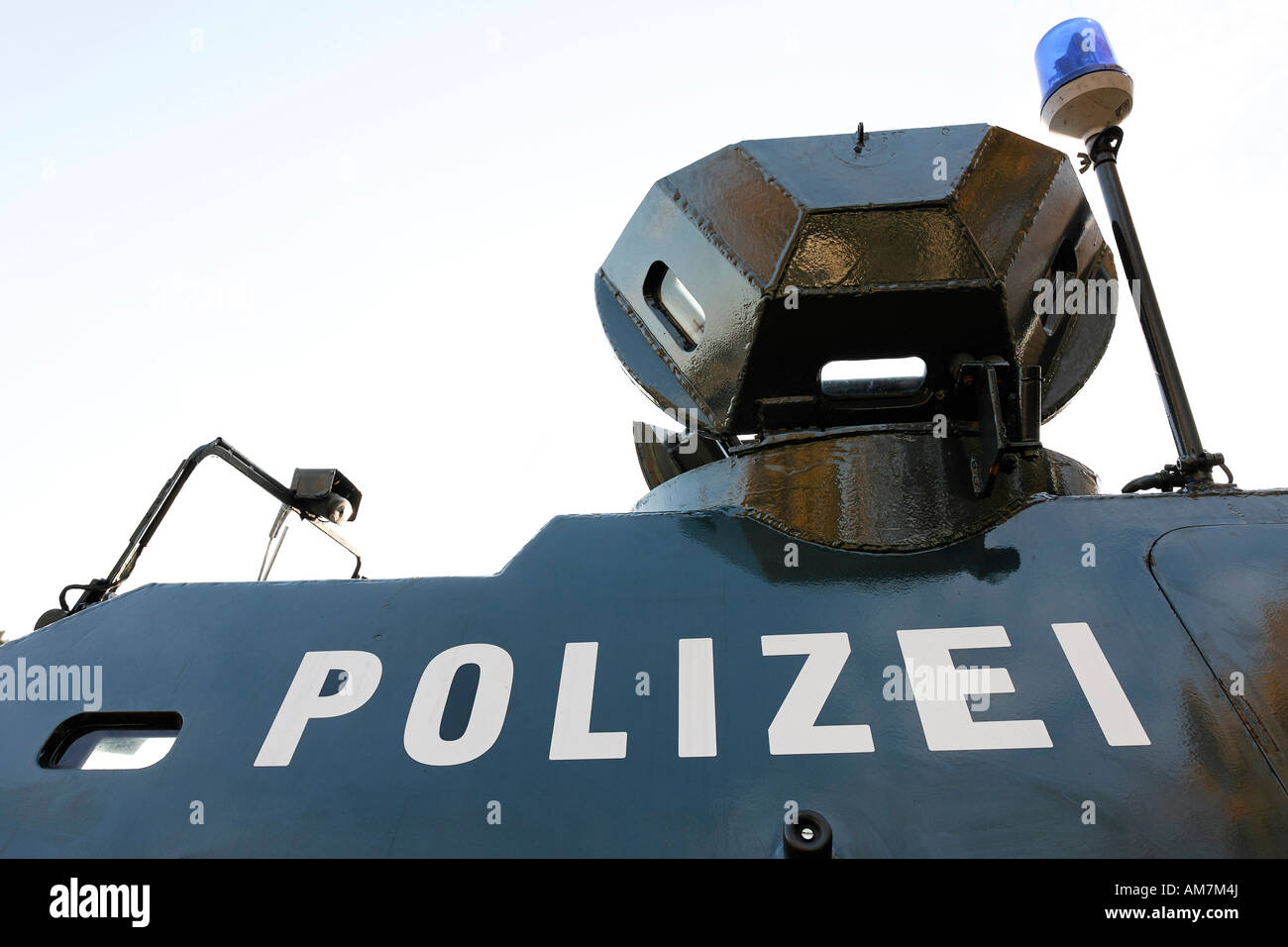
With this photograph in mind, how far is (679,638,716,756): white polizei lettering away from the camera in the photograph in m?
2.09

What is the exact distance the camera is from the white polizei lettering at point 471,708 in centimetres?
213

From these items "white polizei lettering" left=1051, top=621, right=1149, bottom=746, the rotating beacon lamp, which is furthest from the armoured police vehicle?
the rotating beacon lamp

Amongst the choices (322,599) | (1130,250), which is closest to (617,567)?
(322,599)

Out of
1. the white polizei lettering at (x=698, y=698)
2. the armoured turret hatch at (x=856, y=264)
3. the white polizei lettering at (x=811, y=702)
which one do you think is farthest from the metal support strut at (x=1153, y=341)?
the white polizei lettering at (x=698, y=698)

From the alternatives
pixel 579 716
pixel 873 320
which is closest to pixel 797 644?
pixel 579 716

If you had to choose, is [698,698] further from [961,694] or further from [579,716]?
[961,694]

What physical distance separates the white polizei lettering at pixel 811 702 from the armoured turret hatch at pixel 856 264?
1.15m

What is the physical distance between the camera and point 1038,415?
9.30 feet

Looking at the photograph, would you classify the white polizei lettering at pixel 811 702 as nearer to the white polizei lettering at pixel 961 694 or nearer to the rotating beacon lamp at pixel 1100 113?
the white polizei lettering at pixel 961 694

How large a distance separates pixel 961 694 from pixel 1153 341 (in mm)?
2111

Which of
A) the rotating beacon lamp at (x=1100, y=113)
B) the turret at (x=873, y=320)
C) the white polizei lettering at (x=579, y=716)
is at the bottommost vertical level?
the white polizei lettering at (x=579, y=716)

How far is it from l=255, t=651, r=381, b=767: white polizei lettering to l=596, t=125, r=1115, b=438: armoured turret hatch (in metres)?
1.56

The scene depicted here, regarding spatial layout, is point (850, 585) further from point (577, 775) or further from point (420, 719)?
point (420, 719)
